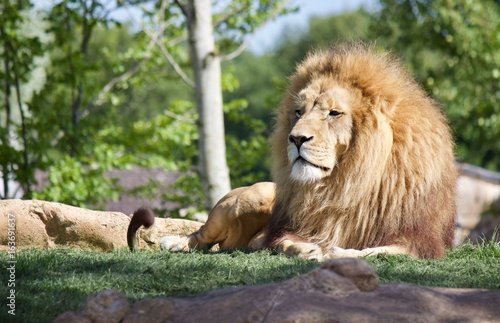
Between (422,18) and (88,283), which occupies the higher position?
(422,18)

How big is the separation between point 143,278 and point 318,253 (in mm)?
1274

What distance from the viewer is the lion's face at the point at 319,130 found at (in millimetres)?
4953

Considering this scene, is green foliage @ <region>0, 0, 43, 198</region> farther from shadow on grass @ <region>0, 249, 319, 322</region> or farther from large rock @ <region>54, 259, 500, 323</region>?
large rock @ <region>54, 259, 500, 323</region>

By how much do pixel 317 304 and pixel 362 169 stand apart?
214cm

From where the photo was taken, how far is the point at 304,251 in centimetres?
475

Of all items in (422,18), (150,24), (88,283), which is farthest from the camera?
(422,18)

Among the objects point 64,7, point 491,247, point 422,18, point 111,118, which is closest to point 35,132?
point 64,7

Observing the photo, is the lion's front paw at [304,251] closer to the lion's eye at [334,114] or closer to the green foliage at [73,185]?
the lion's eye at [334,114]

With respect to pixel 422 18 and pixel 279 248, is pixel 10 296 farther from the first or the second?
pixel 422 18

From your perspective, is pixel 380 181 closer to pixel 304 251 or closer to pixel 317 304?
pixel 304 251

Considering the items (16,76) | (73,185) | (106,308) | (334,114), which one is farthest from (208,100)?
(106,308)

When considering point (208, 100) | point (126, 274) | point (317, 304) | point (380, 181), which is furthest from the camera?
point (208, 100)

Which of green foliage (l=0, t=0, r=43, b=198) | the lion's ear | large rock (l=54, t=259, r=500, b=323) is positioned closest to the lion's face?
the lion's ear

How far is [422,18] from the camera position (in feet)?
59.2
